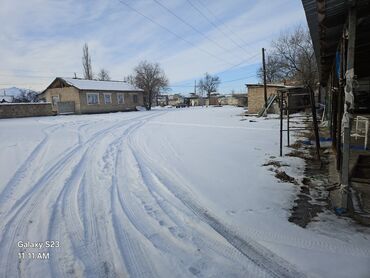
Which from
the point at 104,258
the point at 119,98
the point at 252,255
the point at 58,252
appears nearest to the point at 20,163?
the point at 58,252

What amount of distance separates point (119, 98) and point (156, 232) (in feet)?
112

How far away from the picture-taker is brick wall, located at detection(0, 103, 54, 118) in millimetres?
24486

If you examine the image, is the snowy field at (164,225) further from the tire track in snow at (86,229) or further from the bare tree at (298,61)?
the bare tree at (298,61)

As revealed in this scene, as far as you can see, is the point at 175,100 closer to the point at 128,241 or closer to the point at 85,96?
the point at 85,96

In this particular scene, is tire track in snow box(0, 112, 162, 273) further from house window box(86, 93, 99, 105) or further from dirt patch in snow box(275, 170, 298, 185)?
house window box(86, 93, 99, 105)

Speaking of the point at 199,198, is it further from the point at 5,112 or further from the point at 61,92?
the point at 61,92

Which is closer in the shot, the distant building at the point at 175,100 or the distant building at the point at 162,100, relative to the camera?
the distant building at the point at 162,100

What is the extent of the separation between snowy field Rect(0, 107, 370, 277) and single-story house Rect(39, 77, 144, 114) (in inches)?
998

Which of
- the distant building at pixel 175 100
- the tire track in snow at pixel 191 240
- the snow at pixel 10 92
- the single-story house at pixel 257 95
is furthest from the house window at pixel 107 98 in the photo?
the distant building at pixel 175 100

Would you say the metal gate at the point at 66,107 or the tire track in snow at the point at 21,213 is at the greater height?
the metal gate at the point at 66,107

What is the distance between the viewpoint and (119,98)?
118ft

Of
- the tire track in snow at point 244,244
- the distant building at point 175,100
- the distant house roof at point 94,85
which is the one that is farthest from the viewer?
the distant building at point 175,100

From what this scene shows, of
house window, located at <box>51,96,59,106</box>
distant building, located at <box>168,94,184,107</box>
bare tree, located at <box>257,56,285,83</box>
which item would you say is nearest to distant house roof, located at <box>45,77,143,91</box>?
house window, located at <box>51,96,59,106</box>

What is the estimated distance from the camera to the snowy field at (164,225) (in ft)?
8.91
